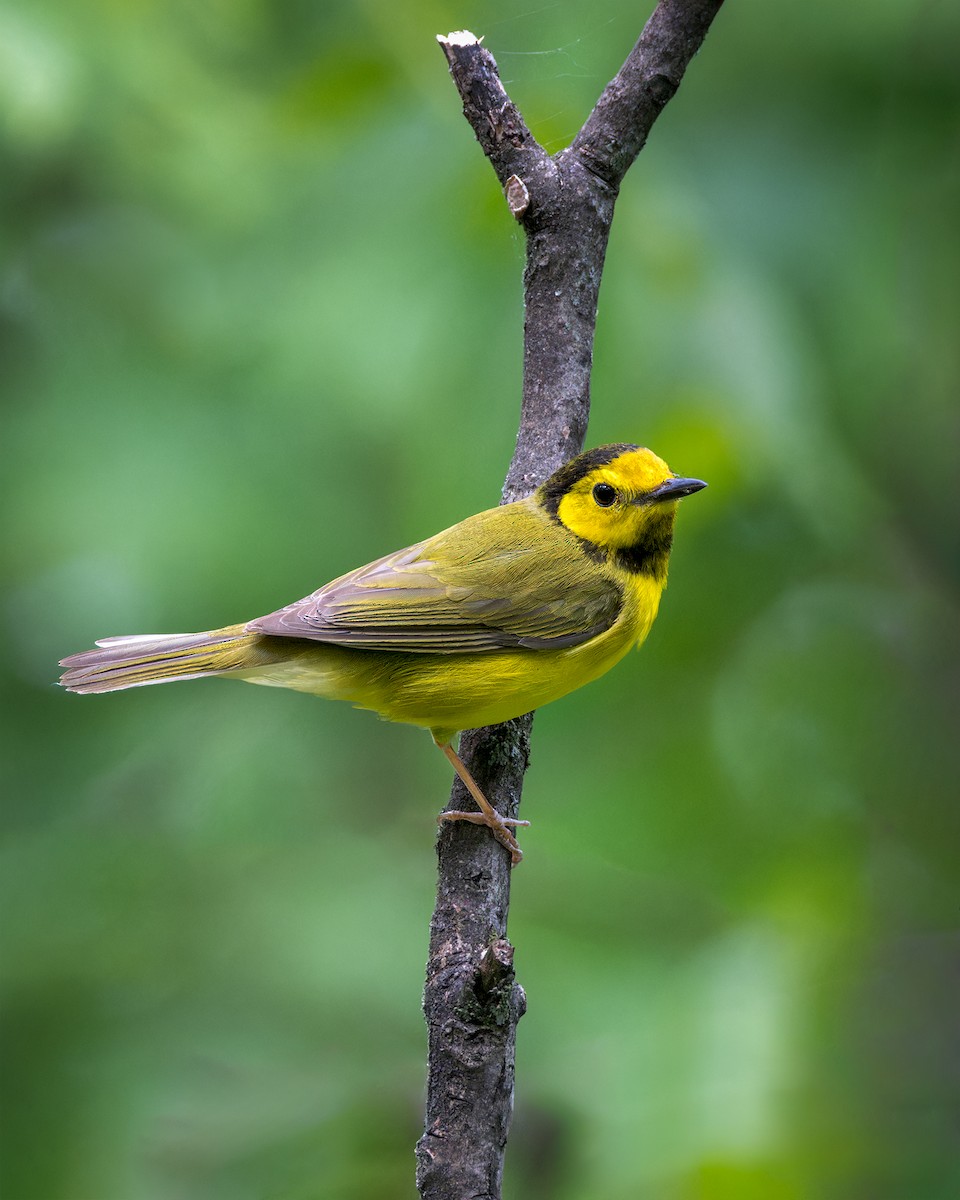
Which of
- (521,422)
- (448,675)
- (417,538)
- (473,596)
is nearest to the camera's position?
(417,538)

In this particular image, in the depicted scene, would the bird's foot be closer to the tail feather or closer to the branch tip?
the tail feather

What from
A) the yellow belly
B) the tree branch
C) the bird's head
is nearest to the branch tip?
the tree branch

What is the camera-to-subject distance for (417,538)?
2.85 metres

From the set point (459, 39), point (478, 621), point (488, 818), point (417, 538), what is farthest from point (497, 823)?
point (459, 39)

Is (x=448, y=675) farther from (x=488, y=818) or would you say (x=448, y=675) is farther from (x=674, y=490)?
(x=674, y=490)

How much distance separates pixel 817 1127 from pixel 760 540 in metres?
1.25

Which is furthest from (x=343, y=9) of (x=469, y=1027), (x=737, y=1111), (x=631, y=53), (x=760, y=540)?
(x=737, y=1111)

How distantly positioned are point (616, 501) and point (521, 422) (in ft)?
1.42

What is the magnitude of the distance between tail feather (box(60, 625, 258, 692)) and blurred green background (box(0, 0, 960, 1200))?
0.10 meters

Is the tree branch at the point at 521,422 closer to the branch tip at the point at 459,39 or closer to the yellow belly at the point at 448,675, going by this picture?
the branch tip at the point at 459,39

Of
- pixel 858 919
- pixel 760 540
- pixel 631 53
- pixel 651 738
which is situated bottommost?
pixel 858 919

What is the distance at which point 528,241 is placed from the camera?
329 centimetres

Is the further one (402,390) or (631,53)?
(631,53)

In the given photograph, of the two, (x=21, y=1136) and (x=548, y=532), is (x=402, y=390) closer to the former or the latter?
(x=548, y=532)
